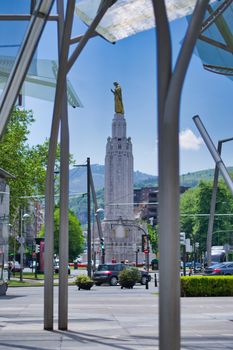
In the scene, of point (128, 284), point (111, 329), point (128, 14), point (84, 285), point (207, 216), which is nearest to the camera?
point (111, 329)

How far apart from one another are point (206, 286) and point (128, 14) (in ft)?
56.2

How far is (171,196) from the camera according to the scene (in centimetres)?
675

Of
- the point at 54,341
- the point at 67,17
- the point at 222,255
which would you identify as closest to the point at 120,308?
the point at 54,341

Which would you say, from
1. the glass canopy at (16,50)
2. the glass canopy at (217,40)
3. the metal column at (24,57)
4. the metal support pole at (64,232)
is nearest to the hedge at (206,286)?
the glass canopy at (217,40)

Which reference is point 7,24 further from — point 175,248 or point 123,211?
point 123,211

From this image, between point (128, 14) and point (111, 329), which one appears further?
point (128, 14)

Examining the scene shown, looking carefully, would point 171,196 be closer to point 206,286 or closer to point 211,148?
point 206,286

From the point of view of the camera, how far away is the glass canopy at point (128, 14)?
50.0ft

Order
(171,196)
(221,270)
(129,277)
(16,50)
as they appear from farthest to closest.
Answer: (221,270) → (129,277) → (16,50) → (171,196)

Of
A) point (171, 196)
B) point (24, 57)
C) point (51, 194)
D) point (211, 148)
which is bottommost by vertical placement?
point (171, 196)

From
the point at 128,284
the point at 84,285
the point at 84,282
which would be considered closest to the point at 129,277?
the point at 128,284

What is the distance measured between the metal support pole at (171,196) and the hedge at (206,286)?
22166 millimetres

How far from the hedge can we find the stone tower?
78088 mm

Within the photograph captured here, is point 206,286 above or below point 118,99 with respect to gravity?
below
